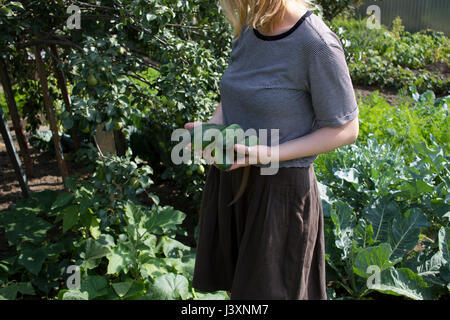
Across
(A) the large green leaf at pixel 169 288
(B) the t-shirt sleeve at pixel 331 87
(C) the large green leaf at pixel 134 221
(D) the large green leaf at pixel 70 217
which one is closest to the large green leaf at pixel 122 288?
(A) the large green leaf at pixel 169 288

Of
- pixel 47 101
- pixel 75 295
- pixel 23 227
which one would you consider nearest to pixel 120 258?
pixel 75 295

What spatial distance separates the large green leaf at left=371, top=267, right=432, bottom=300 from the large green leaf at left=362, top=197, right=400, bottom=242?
32 cm

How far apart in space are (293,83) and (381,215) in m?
1.48

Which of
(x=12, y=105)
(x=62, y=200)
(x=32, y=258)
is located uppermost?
(x=12, y=105)

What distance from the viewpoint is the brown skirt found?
1268 millimetres

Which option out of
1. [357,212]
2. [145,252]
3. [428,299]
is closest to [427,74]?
[357,212]

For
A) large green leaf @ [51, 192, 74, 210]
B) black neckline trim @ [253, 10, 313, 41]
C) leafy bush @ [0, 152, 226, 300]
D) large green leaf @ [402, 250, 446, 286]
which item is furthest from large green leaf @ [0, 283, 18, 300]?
large green leaf @ [402, 250, 446, 286]

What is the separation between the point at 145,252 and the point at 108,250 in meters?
0.19

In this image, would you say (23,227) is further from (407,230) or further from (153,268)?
(407,230)

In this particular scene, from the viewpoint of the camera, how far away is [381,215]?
93.9 inches

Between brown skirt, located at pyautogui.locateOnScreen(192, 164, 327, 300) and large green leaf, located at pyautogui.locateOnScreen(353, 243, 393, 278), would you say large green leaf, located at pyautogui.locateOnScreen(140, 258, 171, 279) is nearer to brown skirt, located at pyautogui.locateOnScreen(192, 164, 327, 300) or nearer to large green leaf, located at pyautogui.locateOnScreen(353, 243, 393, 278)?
brown skirt, located at pyautogui.locateOnScreen(192, 164, 327, 300)

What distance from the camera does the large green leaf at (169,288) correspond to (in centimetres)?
208

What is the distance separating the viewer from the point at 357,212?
265cm
